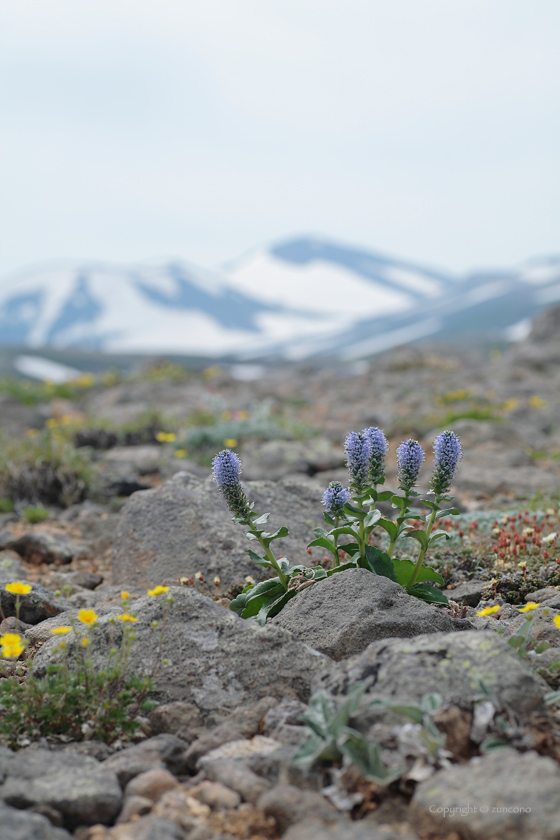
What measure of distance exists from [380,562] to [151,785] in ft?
5.53

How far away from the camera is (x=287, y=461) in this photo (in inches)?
326

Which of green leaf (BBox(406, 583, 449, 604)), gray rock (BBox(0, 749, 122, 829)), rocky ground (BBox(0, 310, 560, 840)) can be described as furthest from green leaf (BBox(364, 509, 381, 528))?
gray rock (BBox(0, 749, 122, 829))

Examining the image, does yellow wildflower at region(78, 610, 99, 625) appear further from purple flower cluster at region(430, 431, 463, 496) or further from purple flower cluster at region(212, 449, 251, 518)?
purple flower cluster at region(430, 431, 463, 496)

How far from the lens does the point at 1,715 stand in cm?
313

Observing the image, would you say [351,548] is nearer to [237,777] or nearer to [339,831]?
[237,777]

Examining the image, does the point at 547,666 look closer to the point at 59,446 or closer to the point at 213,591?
the point at 213,591

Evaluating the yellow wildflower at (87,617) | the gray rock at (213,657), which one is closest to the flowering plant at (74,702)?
the yellow wildflower at (87,617)

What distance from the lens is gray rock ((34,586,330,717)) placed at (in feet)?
10.6

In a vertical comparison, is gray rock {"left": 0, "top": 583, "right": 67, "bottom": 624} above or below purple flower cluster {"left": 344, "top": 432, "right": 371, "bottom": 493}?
below

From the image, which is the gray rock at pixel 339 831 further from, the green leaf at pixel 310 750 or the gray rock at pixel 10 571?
the gray rock at pixel 10 571

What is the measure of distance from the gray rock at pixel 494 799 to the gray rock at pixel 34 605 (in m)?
2.79

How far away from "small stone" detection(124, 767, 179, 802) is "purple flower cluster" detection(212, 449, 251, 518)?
1.28 metres

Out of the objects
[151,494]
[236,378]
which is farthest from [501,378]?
[151,494]

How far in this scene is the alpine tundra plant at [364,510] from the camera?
350 cm
